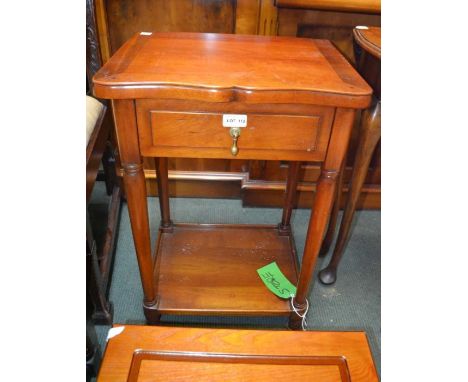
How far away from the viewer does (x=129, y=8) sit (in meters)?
1.12

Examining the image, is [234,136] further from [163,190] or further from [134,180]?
[163,190]

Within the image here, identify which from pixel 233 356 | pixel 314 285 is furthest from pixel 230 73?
pixel 314 285

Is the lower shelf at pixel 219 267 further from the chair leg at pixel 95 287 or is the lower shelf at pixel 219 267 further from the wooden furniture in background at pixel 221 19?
the wooden furniture in background at pixel 221 19

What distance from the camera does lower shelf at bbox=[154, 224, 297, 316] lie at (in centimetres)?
98

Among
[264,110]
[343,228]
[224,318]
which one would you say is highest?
[264,110]

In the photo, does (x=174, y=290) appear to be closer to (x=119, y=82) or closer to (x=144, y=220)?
(x=144, y=220)

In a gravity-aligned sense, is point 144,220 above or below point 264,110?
below

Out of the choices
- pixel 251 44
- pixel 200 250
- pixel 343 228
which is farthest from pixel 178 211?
pixel 251 44

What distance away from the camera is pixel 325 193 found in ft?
2.49

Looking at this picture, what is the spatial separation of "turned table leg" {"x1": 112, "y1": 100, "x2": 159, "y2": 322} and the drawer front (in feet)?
0.05

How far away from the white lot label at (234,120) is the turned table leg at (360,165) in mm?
382

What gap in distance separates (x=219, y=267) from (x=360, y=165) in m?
0.47

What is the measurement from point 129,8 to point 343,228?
0.88m

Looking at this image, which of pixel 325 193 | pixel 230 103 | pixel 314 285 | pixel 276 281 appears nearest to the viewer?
pixel 230 103
